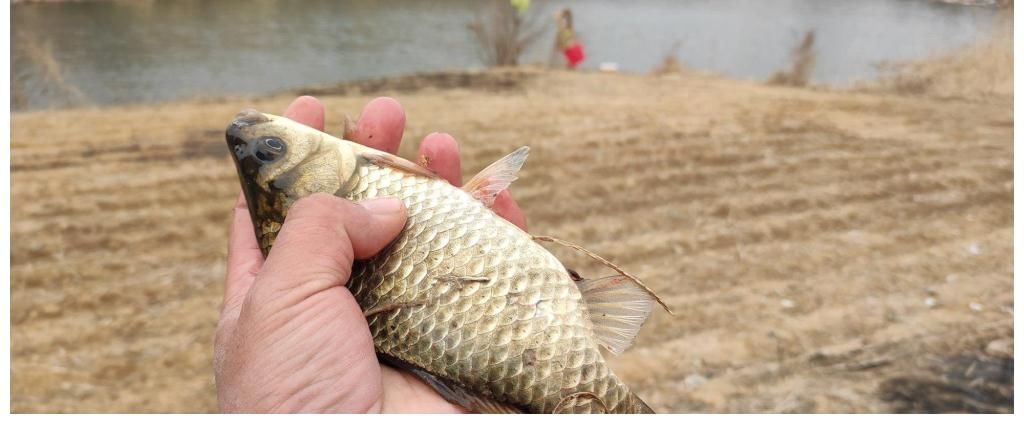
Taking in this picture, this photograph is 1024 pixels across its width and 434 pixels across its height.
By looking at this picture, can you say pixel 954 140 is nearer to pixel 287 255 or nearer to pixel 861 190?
pixel 861 190

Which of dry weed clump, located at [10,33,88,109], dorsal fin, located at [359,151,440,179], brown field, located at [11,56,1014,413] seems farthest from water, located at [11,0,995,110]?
dorsal fin, located at [359,151,440,179]

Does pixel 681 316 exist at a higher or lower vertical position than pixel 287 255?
lower

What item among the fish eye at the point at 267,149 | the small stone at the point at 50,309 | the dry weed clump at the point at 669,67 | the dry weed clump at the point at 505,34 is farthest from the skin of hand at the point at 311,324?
the dry weed clump at the point at 505,34

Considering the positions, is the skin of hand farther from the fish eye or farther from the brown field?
the brown field

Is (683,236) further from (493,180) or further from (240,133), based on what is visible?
(240,133)

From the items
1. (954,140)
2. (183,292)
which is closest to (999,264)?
(954,140)

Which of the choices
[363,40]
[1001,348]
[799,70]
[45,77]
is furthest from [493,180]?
[363,40]
